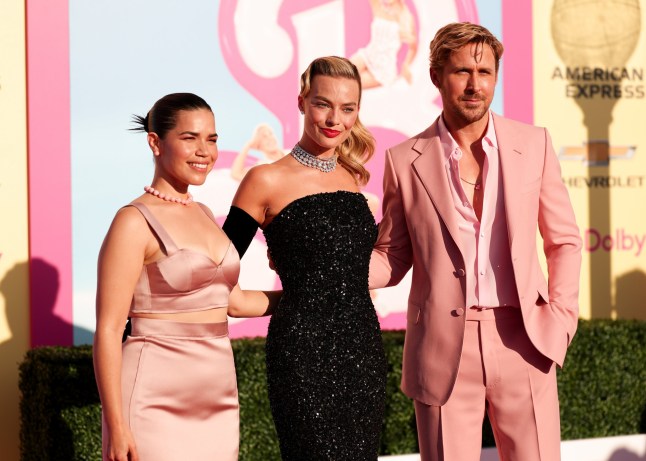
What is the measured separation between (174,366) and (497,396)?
1.30 meters

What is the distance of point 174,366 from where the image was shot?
11.3 feet

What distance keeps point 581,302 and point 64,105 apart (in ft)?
14.4

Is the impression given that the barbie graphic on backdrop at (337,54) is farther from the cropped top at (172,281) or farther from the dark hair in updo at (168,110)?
the cropped top at (172,281)

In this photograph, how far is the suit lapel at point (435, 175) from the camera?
3.95m

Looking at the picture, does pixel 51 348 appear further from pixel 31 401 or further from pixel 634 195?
pixel 634 195

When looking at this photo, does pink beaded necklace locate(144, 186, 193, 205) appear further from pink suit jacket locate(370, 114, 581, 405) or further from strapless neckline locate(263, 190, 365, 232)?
pink suit jacket locate(370, 114, 581, 405)

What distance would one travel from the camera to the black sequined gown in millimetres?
3869

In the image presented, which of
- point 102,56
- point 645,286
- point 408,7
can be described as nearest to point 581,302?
point 645,286

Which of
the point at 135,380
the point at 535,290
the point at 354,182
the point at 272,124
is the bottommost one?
the point at 135,380

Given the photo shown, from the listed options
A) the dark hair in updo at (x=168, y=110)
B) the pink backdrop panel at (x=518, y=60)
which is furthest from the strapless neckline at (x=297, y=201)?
the pink backdrop panel at (x=518, y=60)

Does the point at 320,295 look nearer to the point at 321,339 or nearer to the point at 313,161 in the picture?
the point at 321,339

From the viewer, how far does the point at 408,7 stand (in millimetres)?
7656

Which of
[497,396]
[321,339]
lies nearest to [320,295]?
[321,339]

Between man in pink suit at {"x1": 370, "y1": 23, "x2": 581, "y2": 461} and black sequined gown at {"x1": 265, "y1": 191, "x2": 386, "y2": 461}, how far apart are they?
25 cm
